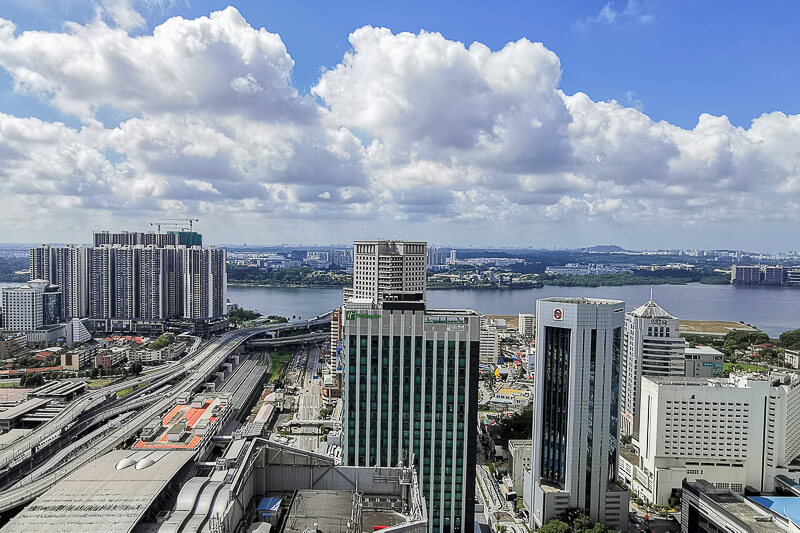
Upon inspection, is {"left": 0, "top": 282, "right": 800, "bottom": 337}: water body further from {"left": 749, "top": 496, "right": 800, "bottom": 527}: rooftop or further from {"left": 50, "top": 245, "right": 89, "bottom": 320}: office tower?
{"left": 749, "top": 496, "right": 800, "bottom": 527}: rooftop

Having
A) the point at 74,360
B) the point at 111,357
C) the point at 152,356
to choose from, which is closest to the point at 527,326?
the point at 152,356

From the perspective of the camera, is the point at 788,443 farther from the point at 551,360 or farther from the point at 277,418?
the point at 277,418

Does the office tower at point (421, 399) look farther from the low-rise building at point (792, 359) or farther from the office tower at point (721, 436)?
the low-rise building at point (792, 359)

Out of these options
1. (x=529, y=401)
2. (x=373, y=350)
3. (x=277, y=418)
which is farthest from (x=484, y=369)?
(x=373, y=350)

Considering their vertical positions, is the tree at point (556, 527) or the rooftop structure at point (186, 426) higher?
the rooftop structure at point (186, 426)

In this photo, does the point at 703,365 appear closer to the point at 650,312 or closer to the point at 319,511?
the point at 650,312

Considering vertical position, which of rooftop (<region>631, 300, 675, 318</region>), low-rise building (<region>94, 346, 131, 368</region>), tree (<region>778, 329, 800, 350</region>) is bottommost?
low-rise building (<region>94, 346, 131, 368</region>)

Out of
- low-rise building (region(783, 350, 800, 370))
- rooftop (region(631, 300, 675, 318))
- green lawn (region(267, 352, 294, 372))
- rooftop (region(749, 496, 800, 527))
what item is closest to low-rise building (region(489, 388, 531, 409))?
rooftop (region(631, 300, 675, 318))

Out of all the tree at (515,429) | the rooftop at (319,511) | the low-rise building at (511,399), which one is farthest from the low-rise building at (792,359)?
the rooftop at (319,511)
